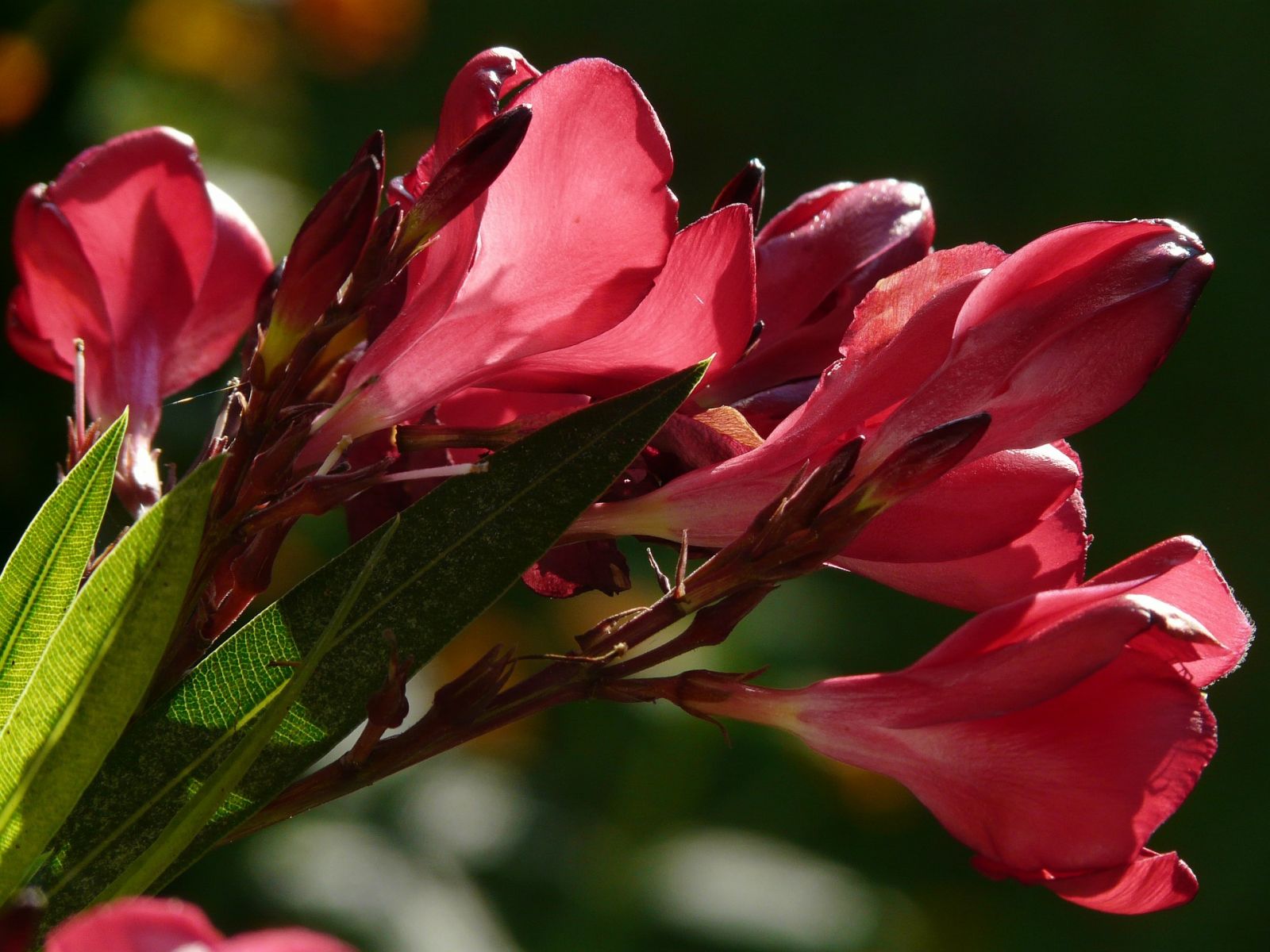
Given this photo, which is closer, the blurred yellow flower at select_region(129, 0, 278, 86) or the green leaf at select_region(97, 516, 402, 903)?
the green leaf at select_region(97, 516, 402, 903)

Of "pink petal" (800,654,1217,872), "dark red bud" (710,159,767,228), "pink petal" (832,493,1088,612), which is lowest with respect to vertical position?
"pink petal" (800,654,1217,872)

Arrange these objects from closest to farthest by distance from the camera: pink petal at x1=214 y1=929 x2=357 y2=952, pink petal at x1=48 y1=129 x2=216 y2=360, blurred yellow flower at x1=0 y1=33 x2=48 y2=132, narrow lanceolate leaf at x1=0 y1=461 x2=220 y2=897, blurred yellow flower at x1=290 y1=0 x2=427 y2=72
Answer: pink petal at x1=214 y1=929 x2=357 y2=952, narrow lanceolate leaf at x1=0 y1=461 x2=220 y2=897, pink petal at x1=48 y1=129 x2=216 y2=360, blurred yellow flower at x1=0 y1=33 x2=48 y2=132, blurred yellow flower at x1=290 y1=0 x2=427 y2=72

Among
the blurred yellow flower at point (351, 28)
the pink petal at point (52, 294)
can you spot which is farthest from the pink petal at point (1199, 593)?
the blurred yellow flower at point (351, 28)

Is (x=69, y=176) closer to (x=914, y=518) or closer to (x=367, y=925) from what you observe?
(x=914, y=518)

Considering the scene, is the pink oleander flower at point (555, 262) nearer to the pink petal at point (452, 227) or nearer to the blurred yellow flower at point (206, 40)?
the pink petal at point (452, 227)

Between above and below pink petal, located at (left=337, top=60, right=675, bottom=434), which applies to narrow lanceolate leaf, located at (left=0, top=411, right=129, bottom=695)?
below

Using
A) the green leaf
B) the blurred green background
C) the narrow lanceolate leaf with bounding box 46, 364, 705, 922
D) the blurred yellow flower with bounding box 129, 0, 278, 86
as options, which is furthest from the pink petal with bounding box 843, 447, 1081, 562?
the blurred yellow flower with bounding box 129, 0, 278, 86

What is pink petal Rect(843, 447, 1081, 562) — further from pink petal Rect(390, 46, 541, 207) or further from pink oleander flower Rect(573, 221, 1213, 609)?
pink petal Rect(390, 46, 541, 207)
